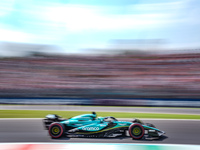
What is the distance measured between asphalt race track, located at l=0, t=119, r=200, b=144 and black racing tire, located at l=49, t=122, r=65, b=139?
0.13 m

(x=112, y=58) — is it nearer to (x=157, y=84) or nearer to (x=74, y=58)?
(x=74, y=58)

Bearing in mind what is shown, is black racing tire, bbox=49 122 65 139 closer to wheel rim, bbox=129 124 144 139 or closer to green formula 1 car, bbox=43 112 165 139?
green formula 1 car, bbox=43 112 165 139

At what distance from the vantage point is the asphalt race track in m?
5.54

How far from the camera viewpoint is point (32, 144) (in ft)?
17.4

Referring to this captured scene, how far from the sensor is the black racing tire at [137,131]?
549cm

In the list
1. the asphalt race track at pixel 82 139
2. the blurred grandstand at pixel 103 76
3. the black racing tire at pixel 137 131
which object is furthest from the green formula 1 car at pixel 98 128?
the blurred grandstand at pixel 103 76

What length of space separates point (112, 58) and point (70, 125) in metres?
17.6

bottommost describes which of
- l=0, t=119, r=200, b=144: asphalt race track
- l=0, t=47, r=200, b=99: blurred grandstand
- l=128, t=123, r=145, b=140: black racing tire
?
l=0, t=119, r=200, b=144: asphalt race track

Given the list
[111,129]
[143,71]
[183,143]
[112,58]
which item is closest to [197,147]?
[183,143]

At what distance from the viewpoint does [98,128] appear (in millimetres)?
5633

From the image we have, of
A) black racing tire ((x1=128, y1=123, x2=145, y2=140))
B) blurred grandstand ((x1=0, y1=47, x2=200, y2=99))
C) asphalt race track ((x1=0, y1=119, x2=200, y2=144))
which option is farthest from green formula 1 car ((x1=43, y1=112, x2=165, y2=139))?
blurred grandstand ((x1=0, y1=47, x2=200, y2=99))

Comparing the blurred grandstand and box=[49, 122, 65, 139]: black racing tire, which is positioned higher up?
the blurred grandstand

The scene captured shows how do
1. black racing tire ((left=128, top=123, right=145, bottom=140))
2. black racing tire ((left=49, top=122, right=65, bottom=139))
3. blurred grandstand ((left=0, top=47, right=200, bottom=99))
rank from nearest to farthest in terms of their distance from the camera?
1. black racing tire ((left=128, top=123, right=145, bottom=140))
2. black racing tire ((left=49, top=122, right=65, bottom=139))
3. blurred grandstand ((left=0, top=47, right=200, bottom=99))

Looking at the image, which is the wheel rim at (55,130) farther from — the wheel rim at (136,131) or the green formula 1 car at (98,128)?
the wheel rim at (136,131)
